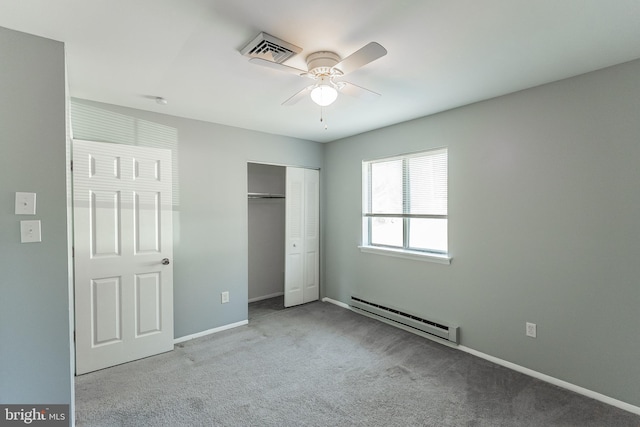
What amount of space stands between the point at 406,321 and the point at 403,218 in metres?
1.21

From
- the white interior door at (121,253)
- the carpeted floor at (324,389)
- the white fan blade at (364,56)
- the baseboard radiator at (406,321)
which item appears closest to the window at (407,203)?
the baseboard radiator at (406,321)

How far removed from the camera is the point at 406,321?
3.54 m

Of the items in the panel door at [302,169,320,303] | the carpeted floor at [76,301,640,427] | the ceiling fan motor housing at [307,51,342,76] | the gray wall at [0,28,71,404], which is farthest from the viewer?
the panel door at [302,169,320,303]

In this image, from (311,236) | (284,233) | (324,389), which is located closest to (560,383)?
(324,389)

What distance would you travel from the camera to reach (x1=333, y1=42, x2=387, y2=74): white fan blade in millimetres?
1583

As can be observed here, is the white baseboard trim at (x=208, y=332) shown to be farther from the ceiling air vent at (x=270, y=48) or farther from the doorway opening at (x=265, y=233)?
the ceiling air vent at (x=270, y=48)

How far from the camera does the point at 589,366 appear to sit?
7.56 feet

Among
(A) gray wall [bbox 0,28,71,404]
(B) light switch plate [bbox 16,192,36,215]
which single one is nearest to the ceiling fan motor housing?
(A) gray wall [bbox 0,28,71,404]

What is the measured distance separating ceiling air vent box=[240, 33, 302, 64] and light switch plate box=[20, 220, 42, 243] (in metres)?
1.60

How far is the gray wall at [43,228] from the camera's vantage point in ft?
5.54

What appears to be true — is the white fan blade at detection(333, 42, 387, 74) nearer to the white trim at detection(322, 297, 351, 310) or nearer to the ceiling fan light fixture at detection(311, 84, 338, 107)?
the ceiling fan light fixture at detection(311, 84, 338, 107)

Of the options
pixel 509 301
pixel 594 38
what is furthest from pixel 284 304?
pixel 594 38

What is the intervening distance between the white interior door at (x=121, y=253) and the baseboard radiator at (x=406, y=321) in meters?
2.32

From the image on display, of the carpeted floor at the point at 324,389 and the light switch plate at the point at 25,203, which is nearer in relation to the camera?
the light switch plate at the point at 25,203
